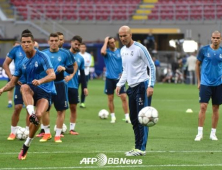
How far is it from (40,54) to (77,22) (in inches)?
1332

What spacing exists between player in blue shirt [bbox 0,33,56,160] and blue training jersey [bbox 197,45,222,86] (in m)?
3.84

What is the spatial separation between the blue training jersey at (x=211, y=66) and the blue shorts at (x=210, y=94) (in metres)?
0.09

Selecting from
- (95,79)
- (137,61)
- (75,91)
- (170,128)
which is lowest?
(95,79)

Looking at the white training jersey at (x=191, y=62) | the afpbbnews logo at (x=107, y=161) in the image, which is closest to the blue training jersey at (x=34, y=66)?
the afpbbnews logo at (x=107, y=161)

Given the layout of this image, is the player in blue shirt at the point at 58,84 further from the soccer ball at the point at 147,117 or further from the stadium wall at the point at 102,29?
the stadium wall at the point at 102,29

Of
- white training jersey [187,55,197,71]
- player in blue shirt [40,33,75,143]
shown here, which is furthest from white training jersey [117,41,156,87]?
white training jersey [187,55,197,71]

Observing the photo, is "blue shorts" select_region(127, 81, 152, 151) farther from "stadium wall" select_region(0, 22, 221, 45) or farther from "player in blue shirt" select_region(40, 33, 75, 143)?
"stadium wall" select_region(0, 22, 221, 45)

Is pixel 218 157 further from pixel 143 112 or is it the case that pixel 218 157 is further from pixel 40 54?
pixel 40 54

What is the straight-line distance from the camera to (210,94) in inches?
525

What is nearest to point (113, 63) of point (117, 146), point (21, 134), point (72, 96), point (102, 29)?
point (72, 96)

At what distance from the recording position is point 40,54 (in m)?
10.7

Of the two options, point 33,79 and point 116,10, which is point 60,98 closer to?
point 33,79

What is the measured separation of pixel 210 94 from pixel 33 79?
4.27m

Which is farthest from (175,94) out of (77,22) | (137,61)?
(137,61)
